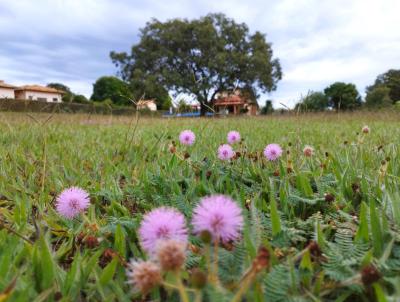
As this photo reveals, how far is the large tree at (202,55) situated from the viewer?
24.5 meters

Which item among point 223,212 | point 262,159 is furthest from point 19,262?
point 262,159

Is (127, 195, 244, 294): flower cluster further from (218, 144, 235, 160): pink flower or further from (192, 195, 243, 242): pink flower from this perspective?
(218, 144, 235, 160): pink flower

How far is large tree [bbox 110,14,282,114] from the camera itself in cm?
2448

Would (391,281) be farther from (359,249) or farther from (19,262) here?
(19,262)

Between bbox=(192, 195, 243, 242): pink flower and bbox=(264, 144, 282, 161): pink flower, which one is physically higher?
bbox=(192, 195, 243, 242): pink flower

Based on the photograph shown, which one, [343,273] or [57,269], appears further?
[57,269]

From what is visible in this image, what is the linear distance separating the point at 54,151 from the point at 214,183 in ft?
4.91

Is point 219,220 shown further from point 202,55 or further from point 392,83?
point 202,55

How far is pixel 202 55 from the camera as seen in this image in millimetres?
25125

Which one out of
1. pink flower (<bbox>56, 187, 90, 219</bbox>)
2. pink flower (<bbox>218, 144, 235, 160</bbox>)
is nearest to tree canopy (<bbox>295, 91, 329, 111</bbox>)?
pink flower (<bbox>218, 144, 235, 160</bbox>)

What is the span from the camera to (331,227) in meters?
0.90

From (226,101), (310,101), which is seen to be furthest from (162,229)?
(226,101)

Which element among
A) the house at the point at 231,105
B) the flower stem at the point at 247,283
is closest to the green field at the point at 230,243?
the flower stem at the point at 247,283

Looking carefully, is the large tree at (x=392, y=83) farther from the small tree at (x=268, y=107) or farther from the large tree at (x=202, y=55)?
the large tree at (x=202, y=55)
